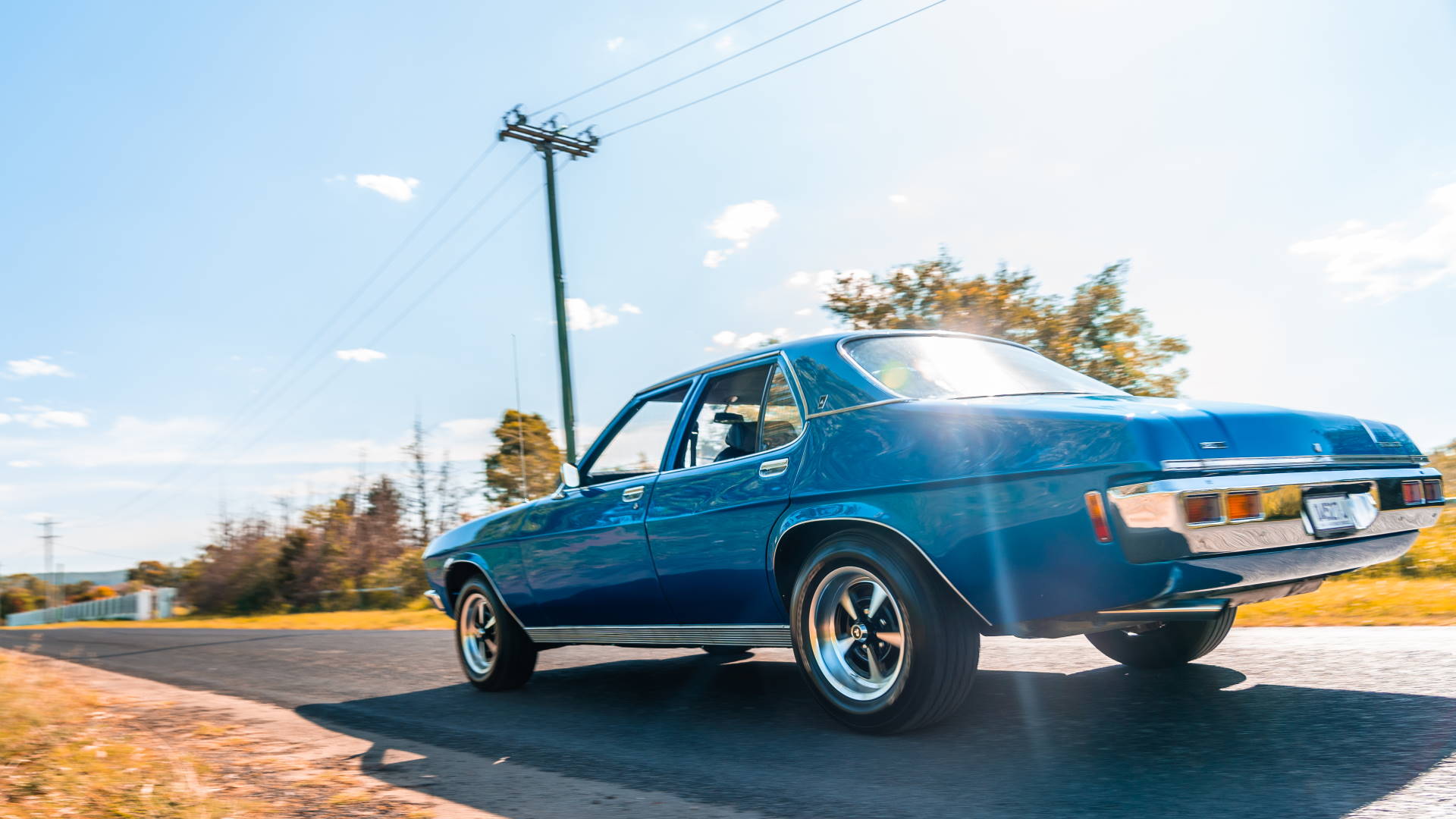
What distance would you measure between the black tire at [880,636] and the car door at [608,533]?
3.28ft

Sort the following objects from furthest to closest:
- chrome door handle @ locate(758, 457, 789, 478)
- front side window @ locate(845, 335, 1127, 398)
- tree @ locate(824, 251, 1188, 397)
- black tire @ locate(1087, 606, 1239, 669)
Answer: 1. tree @ locate(824, 251, 1188, 397)
2. black tire @ locate(1087, 606, 1239, 669)
3. chrome door handle @ locate(758, 457, 789, 478)
4. front side window @ locate(845, 335, 1127, 398)

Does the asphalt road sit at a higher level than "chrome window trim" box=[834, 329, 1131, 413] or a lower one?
lower

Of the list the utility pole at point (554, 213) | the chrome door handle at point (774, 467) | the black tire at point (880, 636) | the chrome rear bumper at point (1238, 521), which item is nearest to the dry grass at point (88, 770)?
the black tire at point (880, 636)

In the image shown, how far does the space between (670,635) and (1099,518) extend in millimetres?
2310

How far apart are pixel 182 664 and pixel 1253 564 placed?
10.1 m

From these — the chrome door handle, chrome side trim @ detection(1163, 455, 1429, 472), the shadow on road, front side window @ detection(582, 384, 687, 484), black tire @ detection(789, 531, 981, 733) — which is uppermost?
front side window @ detection(582, 384, 687, 484)

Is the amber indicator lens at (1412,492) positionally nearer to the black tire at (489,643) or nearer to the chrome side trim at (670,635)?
the chrome side trim at (670,635)

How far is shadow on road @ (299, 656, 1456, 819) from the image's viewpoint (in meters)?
2.87

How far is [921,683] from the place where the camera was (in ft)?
11.6

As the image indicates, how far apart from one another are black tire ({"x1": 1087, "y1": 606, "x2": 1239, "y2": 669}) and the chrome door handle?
1873 mm

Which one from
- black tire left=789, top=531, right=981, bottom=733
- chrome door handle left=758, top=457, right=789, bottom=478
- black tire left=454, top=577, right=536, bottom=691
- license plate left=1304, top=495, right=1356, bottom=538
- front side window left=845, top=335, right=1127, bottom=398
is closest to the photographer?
license plate left=1304, top=495, right=1356, bottom=538

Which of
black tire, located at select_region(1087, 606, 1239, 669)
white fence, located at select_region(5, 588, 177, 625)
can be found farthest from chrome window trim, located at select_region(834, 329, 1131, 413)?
white fence, located at select_region(5, 588, 177, 625)

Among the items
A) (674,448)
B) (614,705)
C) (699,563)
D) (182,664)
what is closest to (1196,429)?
(699,563)

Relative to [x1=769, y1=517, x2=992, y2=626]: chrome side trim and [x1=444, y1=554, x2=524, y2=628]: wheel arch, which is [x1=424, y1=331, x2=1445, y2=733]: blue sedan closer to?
[x1=769, y1=517, x2=992, y2=626]: chrome side trim
